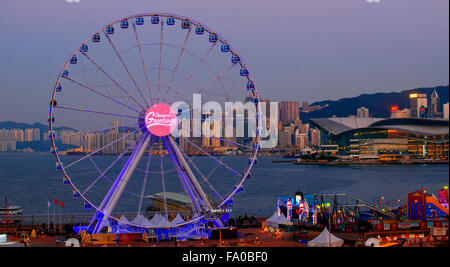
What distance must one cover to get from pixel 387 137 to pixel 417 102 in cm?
1399

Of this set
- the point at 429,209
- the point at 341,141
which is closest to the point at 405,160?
the point at 341,141

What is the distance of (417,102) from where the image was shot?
136000 millimetres

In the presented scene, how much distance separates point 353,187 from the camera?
249ft

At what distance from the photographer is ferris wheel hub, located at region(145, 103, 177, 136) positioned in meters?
23.3

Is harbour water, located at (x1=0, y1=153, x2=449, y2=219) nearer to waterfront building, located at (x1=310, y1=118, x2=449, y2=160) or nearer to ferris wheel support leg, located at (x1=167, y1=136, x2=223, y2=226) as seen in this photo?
ferris wheel support leg, located at (x1=167, y1=136, x2=223, y2=226)

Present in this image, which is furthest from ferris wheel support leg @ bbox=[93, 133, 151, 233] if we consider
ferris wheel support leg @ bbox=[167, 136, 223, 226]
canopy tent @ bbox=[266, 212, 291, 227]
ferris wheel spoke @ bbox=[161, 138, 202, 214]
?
canopy tent @ bbox=[266, 212, 291, 227]

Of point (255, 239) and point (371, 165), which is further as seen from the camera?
point (371, 165)

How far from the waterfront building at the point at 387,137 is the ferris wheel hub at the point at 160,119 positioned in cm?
9813

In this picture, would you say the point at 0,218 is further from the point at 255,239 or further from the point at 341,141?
the point at 341,141

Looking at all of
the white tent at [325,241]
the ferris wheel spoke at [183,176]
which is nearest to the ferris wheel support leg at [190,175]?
the ferris wheel spoke at [183,176]

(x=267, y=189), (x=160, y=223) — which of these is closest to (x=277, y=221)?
(x=160, y=223)

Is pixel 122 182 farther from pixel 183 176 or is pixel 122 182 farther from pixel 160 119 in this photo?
pixel 160 119

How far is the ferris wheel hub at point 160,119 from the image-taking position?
919 inches
